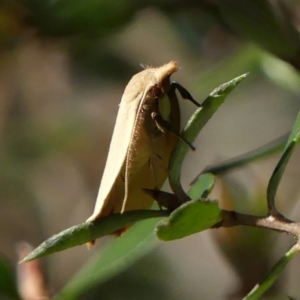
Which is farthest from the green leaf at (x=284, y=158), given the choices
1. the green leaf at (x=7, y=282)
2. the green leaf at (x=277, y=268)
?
the green leaf at (x=7, y=282)

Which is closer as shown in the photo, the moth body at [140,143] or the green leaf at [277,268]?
the green leaf at [277,268]

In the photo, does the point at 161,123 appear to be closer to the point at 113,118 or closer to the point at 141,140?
the point at 141,140

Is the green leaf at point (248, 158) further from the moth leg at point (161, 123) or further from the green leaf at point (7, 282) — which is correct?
the green leaf at point (7, 282)

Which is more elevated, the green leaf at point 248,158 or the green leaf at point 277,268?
the green leaf at point 248,158

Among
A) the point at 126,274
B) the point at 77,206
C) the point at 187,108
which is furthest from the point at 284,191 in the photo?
the point at 77,206

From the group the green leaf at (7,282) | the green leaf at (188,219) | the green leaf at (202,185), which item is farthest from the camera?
the green leaf at (7,282)

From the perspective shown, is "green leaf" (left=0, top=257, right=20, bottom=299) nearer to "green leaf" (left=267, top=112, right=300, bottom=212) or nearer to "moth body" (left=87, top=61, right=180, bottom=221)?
"moth body" (left=87, top=61, right=180, bottom=221)

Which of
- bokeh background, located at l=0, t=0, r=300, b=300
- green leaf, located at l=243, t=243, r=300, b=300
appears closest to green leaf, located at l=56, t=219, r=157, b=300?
bokeh background, located at l=0, t=0, r=300, b=300

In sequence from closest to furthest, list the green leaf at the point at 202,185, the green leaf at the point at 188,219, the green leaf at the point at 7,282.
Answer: the green leaf at the point at 188,219
the green leaf at the point at 202,185
the green leaf at the point at 7,282

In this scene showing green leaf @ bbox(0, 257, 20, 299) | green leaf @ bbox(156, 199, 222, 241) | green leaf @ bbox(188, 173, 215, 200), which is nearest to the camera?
green leaf @ bbox(156, 199, 222, 241)
